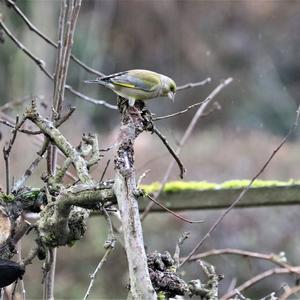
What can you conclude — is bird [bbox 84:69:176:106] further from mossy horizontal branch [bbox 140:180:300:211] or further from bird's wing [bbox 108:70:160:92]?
mossy horizontal branch [bbox 140:180:300:211]

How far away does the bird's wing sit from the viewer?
6.95ft

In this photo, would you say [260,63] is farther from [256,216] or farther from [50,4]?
[256,216]

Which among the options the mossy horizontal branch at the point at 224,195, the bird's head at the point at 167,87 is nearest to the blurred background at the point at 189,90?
the mossy horizontal branch at the point at 224,195

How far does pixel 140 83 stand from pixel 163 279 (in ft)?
2.56

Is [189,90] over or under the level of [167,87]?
over

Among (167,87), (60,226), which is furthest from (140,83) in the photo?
(60,226)

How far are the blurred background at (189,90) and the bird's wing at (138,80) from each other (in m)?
4.02

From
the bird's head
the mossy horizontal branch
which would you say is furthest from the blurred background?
the bird's head

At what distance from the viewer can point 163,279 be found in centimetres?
153

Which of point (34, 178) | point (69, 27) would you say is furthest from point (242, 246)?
point (69, 27)

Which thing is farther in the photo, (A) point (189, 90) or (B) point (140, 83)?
(A) point (189, 90)

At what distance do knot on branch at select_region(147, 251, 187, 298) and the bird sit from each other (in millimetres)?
532

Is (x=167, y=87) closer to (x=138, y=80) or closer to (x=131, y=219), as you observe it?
(x=138, y=80)

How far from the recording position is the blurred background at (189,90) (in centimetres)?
666
